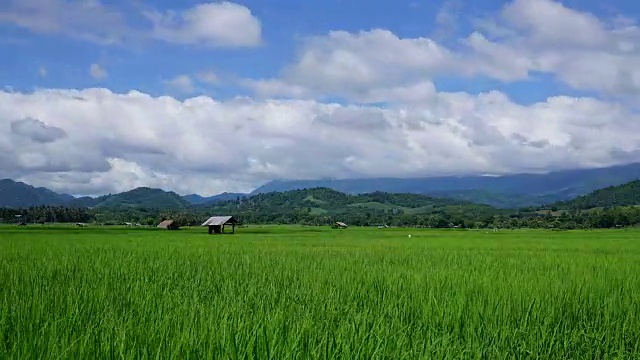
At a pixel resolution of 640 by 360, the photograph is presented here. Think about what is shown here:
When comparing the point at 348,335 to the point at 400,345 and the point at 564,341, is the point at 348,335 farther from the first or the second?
the point at 564,341

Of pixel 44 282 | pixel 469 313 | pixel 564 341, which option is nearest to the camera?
pixel 564 341

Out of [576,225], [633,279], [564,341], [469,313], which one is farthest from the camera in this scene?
[576,225]

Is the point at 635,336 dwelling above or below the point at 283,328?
below

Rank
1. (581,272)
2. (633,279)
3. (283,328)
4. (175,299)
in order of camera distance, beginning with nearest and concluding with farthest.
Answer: (283,328) < (175,299) < (633,279) < (581,272)

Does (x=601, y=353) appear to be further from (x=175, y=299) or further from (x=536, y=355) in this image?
(x=175, y=299)

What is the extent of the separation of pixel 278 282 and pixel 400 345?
4.60 metres

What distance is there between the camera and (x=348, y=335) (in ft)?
14.3

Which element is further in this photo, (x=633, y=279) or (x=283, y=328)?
(x=633, y=279)

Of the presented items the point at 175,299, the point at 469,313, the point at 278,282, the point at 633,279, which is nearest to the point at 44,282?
the point at 175,299

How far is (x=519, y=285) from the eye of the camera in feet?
26.3

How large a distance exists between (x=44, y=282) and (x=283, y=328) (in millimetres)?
4930

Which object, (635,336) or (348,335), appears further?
(635,336)

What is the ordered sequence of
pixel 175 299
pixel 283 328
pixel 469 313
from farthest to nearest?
pixel 175 299 → pixel 469 313 → pixel 283 328

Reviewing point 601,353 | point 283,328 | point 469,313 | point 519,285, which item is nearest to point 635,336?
point 601,353
